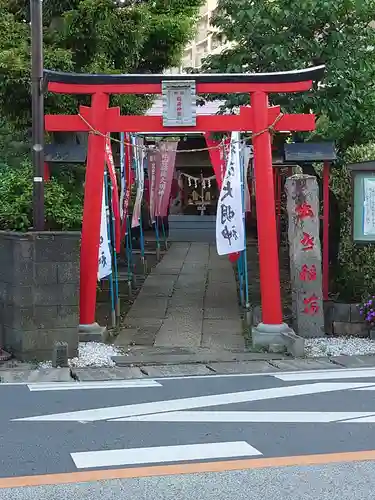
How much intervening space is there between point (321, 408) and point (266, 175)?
4.65 metres

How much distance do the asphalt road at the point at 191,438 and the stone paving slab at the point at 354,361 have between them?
1071mm

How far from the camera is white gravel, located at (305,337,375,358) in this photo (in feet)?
34.0

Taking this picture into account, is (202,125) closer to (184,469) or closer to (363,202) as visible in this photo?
(363,202)

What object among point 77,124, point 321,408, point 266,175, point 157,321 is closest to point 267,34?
point 266,175

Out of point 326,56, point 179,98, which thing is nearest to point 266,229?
point 179,98

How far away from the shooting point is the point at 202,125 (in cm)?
1080

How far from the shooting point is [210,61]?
13.5m

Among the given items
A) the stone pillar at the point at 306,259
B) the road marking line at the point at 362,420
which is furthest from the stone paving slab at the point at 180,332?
the road marking line at the point at 362,420

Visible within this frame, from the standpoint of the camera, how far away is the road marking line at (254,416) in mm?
6516

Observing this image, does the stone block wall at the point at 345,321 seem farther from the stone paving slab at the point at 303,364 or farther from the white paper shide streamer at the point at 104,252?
the white paper shide streamer at the point at 104,252

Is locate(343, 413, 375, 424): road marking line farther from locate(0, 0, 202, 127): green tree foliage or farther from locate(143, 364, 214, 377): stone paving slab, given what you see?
locate(0, 0, 202, 127): green tree foliage

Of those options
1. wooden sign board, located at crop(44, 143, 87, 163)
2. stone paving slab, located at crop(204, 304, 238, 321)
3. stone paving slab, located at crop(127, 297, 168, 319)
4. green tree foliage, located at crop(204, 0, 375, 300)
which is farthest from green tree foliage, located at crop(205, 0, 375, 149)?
stone paving slab, located at crop(127, 297, 168, 319)

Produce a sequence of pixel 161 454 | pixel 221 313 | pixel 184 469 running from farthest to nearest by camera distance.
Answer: pixel 221 313 → pixel 161 454 → pixel 184 469

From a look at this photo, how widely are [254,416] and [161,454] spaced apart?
59.7 inches
